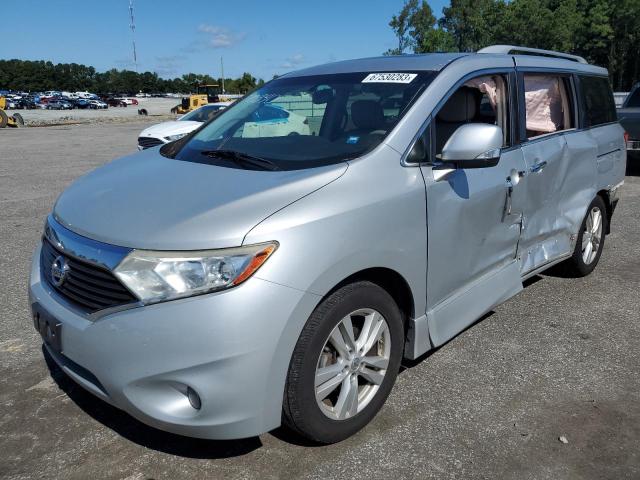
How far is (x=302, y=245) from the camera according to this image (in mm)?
2199

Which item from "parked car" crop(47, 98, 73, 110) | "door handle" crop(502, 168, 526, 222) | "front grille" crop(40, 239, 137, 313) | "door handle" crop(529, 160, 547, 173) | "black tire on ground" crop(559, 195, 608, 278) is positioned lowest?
"black tire on ground" crop(559, 195, 608, 278)

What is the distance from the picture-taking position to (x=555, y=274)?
5.01 metres

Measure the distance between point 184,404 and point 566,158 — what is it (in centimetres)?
327

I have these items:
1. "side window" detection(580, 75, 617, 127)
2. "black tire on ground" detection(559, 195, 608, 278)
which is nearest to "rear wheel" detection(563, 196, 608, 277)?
"black tire on ground" detection(559, 195, 608, 278)

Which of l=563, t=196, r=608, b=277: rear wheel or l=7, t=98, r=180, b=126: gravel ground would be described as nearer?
l=563, t=196, r=608, b=277: rear wheel

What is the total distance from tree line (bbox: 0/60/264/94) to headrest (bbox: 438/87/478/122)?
113 metres

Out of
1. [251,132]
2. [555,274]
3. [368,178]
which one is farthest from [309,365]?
[555,274]

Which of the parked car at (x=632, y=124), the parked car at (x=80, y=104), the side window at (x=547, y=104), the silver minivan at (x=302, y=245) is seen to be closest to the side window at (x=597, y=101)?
the side window at (x=547, y=104)

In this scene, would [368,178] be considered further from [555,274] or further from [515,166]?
[555,274]

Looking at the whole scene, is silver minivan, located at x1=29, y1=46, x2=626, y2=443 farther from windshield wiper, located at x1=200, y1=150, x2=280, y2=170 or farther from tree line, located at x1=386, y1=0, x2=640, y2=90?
tree line, located at x1=386, y1=0, x2=640, y2=90

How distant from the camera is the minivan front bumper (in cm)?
206

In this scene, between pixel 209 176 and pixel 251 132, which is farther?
pixel 251 132

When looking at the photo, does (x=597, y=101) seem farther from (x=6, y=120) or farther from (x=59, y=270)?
(x=6, y=120)

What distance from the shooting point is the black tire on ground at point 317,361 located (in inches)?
89.4
